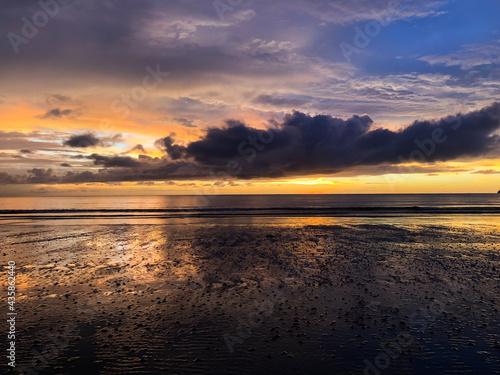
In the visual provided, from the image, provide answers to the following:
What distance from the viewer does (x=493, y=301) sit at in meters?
12.7

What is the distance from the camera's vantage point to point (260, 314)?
38.0 ft

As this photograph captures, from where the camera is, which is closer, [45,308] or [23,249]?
[45,308]

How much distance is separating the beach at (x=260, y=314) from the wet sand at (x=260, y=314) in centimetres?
5

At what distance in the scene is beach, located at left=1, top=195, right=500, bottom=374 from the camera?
8.29m

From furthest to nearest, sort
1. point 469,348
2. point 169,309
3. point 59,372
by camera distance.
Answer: point 169,309
point 469,348
point 59,372

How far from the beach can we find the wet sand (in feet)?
0.17

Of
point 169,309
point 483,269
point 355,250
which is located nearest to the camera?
point 169,309

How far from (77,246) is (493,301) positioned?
30.3 m

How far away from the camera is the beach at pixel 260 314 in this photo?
8.29m

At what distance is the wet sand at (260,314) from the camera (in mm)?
8289

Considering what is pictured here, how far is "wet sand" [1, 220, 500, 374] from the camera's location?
829 cm

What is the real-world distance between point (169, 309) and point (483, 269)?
59.1 ft

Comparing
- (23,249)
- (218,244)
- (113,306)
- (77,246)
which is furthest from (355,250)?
(23,249)

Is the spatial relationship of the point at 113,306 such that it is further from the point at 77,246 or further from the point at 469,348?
the point at 77,246
